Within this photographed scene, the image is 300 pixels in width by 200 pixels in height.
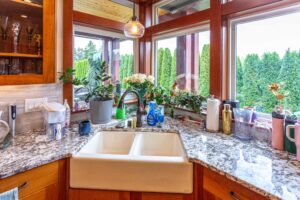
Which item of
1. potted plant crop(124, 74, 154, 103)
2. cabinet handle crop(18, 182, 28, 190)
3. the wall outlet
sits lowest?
cabinet handle crop(18, 182, 28, 190)

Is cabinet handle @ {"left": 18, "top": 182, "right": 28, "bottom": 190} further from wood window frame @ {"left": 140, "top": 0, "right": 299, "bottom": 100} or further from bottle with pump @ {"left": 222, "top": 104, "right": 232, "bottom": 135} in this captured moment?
wood window frame @ {"left": 140, "top": 0, "right": 299, "bottom": 100}

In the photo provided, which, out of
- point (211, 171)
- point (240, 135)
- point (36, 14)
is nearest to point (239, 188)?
point (211, 171)

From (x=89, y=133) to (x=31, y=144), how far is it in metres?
0.38

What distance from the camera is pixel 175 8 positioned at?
2.12m

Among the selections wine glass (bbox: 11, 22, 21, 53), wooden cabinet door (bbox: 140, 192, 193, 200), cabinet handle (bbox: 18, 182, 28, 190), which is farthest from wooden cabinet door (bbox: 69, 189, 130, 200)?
wine glass (bbox: 11, 22, 21, 53)

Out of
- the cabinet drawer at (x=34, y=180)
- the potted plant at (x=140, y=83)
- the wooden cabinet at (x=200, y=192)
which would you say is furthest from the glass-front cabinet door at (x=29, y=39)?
the wooden cabinet at (x=200, y=192)

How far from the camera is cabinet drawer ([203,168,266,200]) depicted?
0.83 meters

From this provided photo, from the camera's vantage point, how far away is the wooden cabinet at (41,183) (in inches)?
36.4

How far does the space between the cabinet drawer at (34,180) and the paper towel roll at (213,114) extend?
3.68 feet

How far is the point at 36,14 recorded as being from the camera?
130 cm

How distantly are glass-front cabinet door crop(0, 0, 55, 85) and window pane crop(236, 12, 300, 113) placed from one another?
1.45 m

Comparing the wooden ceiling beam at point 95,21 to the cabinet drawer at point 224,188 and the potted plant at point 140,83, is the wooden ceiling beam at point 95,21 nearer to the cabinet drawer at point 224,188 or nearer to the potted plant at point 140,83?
the potted plant at point 140,83

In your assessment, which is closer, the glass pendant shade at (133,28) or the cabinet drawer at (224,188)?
the cabinet drawer at (224,188)

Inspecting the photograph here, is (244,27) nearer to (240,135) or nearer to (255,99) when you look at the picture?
(255,99)
